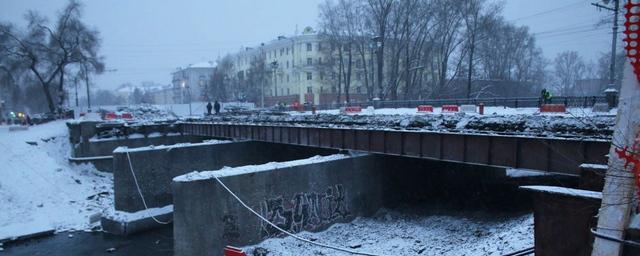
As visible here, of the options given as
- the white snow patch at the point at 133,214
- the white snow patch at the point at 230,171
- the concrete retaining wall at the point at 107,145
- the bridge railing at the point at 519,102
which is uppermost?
the bridge railing at the point at 519,102

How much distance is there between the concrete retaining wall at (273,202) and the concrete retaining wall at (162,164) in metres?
6.82

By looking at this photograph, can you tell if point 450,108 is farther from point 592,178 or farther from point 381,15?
point 592,178

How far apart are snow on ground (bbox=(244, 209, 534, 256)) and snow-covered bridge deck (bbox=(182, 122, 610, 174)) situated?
1843 mm

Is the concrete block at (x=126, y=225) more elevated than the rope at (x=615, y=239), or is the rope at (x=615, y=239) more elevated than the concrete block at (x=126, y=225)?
the rope at (x=615, y=239)

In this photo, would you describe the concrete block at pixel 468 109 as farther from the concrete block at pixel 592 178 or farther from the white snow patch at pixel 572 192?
the white snow patch at pixel 572 192

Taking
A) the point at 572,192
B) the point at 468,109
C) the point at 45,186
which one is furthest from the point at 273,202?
the point at 468,109

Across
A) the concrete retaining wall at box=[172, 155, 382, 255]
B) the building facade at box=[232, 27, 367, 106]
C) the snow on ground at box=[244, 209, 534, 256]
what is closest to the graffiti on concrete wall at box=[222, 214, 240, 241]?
the concrete retaining wall at box=[172, 155, 382, 255]

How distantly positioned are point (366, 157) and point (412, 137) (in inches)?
88.8

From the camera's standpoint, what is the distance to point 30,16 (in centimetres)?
4250

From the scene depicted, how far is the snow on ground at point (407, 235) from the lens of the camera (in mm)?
12156

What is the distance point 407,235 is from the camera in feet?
46.0

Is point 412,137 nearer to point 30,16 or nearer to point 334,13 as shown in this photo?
point 334,13

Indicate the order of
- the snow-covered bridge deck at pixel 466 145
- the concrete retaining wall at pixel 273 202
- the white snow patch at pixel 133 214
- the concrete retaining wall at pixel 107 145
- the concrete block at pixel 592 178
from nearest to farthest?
the concrete block at pixel 592 178 < the snow-covered bridge deck at pixel 466 145 < the concrete retaining wall at pixel 273 202 < the white snow patch at pixel 133 214 < the concrete retaining wall at pixel 107 145

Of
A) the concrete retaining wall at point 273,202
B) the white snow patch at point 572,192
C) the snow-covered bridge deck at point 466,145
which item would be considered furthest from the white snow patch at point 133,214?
the white snow patch at point 572,192
